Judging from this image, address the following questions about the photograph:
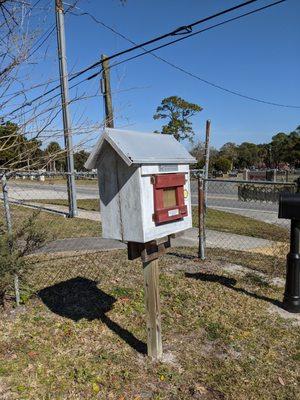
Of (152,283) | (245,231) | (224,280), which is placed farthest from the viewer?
(245,231)

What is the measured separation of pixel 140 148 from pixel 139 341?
1880mm

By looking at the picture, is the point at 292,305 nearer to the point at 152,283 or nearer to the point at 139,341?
the point at 139,341

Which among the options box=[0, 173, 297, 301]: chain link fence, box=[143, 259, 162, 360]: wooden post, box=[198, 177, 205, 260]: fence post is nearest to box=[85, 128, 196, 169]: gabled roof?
box=[143, 259, 162, 360]: wooden post

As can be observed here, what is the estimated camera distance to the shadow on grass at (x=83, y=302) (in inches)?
154

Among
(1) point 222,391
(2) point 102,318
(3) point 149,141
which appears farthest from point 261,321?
(3) point 149,141

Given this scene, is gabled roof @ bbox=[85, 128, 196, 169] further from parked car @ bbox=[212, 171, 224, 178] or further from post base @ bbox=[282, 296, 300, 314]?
parked car @ bbox=[212, 171, 224, 178]

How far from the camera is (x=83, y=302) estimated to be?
14.9 ft

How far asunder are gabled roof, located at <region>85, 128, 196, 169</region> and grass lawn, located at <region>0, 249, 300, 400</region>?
168 centimetres

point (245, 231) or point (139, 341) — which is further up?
point (139, 341)

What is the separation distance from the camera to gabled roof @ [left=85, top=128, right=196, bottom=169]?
2.92 metres

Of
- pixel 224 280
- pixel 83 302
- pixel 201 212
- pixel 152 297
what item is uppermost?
pixel 201 212

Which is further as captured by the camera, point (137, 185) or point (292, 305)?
point (292, 305)

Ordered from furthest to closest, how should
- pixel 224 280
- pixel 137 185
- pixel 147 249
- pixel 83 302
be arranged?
1. pixel 224 280
2. pixel 83 302
3. pixel 147 249
4. pixel 137 185

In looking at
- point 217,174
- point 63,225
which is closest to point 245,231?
point 63,225
